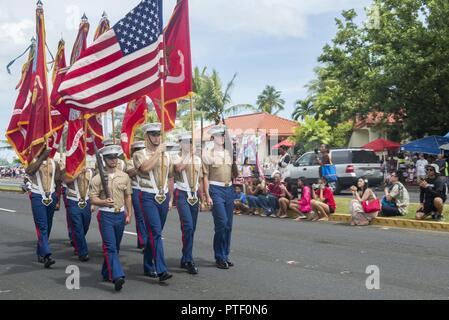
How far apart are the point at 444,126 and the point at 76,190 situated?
25.1 meters

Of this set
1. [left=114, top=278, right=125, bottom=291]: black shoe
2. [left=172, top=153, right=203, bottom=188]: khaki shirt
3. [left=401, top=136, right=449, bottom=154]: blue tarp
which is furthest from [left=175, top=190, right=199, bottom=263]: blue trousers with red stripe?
[left=401, top=136, right=449, bottom=154]: blue tarp

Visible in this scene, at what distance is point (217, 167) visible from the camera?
325 inches

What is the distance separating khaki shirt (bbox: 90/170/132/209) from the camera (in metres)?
7.20

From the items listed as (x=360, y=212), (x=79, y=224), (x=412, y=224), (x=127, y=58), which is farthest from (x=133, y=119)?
(x=412, y=224)

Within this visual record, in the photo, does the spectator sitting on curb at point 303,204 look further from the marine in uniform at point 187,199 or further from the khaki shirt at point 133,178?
the marine in uniform at point 187,199

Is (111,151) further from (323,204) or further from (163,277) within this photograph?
(323,204)

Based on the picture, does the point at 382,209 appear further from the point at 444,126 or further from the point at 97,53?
the point at 444,126

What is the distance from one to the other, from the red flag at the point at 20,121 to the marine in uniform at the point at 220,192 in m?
3.37

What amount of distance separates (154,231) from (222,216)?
124 centimetres

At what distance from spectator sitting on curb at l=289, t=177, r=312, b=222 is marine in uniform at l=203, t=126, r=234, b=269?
6839 mm

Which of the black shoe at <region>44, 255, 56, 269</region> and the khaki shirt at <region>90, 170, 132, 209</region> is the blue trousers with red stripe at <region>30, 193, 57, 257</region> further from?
the khaki shirt at <region>90, 170, 132, 209</region>

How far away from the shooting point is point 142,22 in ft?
26.0

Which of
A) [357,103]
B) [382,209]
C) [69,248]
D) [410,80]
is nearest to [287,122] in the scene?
[357,103]

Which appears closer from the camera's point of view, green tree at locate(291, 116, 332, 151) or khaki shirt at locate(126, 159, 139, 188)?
khaki shirt at locate(126, 159, 139, 188)
